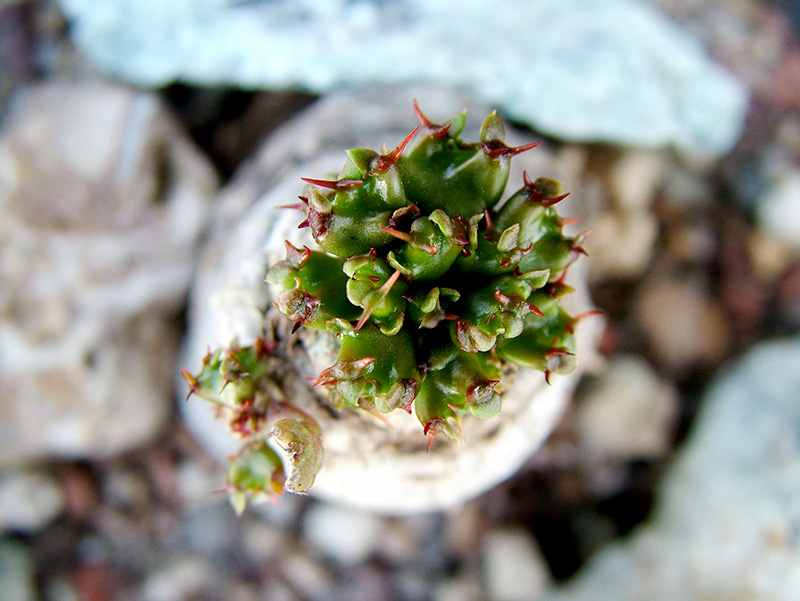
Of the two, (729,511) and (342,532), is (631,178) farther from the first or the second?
(342,532)

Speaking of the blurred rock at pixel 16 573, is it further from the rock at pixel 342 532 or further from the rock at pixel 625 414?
the rock at pixel 625 414

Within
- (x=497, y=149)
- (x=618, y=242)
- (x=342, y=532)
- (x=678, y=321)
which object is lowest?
(x=342, y=532)

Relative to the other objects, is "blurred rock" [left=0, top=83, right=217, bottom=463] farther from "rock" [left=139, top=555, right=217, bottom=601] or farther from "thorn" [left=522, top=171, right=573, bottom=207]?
"thorn" [left=522, top=171, right=573, bottom=207]

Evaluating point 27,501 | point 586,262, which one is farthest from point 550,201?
point 27,501

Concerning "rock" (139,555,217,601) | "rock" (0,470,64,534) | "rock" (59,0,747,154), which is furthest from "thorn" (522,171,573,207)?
"rock" (0,470,64,534)

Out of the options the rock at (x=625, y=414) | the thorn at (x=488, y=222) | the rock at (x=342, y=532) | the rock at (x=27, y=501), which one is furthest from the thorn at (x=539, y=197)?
the rock at (x=27, y=501)

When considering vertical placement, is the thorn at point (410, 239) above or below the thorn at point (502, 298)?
above

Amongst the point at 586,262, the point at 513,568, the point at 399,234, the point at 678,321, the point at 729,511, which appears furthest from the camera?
the point at 678,321

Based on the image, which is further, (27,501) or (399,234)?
(27,501)
